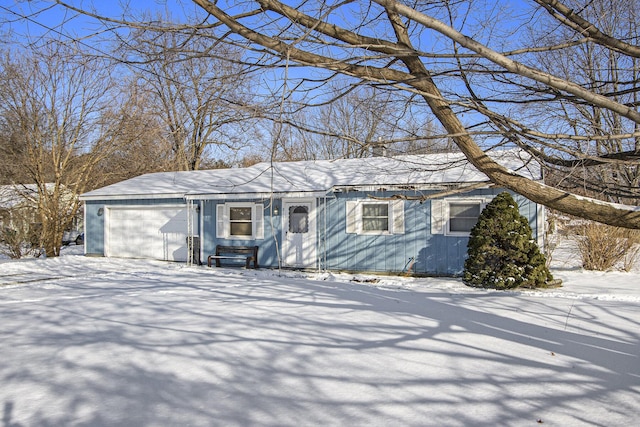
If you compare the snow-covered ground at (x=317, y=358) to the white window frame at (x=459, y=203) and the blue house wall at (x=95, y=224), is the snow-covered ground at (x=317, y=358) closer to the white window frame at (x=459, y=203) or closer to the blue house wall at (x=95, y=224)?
the white window frame at (x=459, y=203)

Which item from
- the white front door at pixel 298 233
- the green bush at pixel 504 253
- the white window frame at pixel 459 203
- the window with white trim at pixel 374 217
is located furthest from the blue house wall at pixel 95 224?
the green bush at pixel 504 253

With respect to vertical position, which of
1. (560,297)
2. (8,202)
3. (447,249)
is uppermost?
(8,202)

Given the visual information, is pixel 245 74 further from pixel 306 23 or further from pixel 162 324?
pixel 162 324

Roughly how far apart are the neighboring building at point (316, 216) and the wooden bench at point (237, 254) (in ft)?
0.92

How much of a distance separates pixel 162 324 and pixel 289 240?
7.31 meters

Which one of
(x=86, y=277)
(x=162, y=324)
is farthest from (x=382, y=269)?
(x=86, y=277)

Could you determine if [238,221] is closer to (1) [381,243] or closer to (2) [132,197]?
(2) [132,197]

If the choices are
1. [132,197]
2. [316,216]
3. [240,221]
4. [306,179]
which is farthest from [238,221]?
[132,197]

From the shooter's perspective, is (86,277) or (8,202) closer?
(86,277)

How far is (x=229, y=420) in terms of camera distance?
3.55m

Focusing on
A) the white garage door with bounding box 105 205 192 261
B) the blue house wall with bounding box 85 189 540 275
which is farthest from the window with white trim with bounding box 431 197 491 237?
the white garage door with bounding box 105 205 192 261

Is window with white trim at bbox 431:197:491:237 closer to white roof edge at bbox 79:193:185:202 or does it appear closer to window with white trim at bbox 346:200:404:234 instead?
window with white trim at bbox 346:200:404:234

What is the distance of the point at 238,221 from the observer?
48.2ft

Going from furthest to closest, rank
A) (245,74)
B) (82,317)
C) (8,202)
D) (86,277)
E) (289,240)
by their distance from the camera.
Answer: (8,202)
(289,240)
(86,277)
(82,317)
(245,74)
